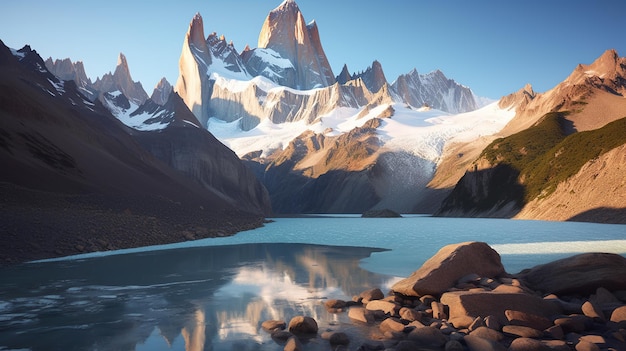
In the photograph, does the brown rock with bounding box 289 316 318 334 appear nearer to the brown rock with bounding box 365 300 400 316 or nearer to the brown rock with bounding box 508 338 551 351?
the brown rock with bounding box 365 300 400 316

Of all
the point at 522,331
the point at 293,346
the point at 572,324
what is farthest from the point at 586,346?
the point at 293,346

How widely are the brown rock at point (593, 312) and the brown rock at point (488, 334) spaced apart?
3.17 meters

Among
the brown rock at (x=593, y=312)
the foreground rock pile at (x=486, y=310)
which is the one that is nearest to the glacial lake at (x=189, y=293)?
the foreground rock pile at (x=486, y=310)

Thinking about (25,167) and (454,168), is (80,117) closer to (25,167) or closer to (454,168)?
(25,167)

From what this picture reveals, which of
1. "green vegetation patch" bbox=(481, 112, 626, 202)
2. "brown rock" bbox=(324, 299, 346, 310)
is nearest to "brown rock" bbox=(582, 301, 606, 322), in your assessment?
"brown rock" bbox=(324, 299, 346, 310)

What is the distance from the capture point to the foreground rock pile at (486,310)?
34.2 ft

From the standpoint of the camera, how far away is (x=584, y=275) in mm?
14859

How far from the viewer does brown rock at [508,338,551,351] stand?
31.3ft

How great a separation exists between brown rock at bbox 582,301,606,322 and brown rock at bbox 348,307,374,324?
5.49 meters

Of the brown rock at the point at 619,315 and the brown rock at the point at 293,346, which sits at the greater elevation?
the brown rock at the point at 619,315

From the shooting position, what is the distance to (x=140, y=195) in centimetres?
5653

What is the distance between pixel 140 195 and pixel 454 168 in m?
Result: 114

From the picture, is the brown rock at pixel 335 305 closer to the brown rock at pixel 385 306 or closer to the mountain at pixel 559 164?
the brown rock at pixel 385 306

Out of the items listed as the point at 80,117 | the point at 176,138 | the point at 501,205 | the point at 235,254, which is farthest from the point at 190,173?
the point at 235,254
